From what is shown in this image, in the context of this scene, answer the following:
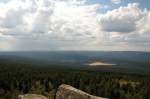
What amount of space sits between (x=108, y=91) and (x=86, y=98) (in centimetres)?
9162

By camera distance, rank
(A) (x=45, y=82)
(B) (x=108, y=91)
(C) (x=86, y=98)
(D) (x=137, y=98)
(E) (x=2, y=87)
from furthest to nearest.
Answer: (A) (x=45, y=82) < (E) (x=2, y=87) < (B) (x=108, y=91) < (D) (x=137, y=98) < (C) (x=86, y=98)

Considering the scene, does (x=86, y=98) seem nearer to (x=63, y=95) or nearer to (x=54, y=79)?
(x=63, y=95)

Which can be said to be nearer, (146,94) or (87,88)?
(146,94)

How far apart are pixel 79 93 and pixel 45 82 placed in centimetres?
11058

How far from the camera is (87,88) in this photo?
4299 inches

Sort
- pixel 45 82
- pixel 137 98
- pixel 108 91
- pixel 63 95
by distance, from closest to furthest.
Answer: pixel 63 95 → pixel 137 98 → pixel 108 91 → pixel 45 82

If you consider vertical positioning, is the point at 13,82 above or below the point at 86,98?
below

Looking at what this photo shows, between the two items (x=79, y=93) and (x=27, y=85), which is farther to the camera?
(x=27, y=85)

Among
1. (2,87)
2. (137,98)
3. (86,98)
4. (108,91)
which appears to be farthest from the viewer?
(2,87)

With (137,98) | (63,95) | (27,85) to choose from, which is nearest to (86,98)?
(63,95)

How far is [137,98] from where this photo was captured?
95188mm

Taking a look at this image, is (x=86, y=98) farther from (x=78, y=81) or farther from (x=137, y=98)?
(x=78, y=81)

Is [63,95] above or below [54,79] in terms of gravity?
above

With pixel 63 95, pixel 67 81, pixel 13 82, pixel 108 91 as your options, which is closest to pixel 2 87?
pixel 13 82
